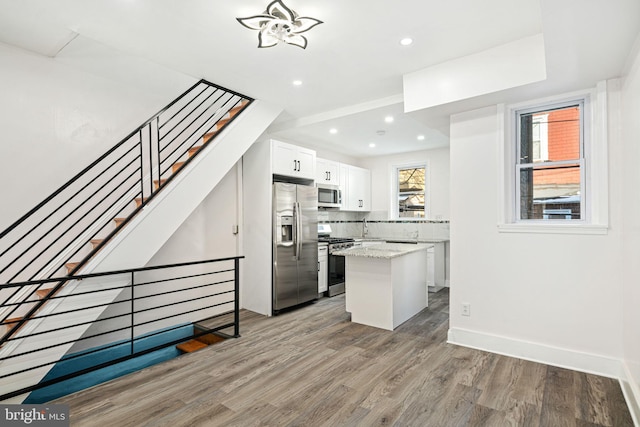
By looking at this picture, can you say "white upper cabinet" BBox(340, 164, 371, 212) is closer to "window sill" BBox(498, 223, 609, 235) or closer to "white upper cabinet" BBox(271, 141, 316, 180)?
"white upper cabinet" BBox(271, 141, 316, 180)

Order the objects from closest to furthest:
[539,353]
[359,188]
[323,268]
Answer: [539,353] → [323,268] → [359,188]

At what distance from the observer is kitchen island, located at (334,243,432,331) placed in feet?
12.8

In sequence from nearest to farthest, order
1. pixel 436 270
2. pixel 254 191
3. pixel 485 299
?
pixel 485 299 → pixel 254 191 → pixel 436 270

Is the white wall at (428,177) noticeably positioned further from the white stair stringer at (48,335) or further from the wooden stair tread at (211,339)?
the white stair stringer at (48,335)

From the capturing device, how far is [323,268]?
18.0 ft

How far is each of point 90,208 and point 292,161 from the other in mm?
2556

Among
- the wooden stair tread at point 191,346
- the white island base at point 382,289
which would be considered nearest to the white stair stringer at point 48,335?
the wooden stair tread at point 191,346

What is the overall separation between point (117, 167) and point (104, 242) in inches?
42.2

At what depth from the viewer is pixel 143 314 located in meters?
3.92

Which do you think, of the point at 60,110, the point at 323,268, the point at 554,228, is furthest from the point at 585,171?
the point at 60,110

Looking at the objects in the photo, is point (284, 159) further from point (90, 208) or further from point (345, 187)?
point (90, 208)

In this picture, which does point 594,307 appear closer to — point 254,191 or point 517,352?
point 517,352

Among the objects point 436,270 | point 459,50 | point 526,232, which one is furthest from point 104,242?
point 436,270

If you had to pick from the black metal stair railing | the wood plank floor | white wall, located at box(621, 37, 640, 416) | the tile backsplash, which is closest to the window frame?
white wall, located at box(621, 37, 640, 416)
